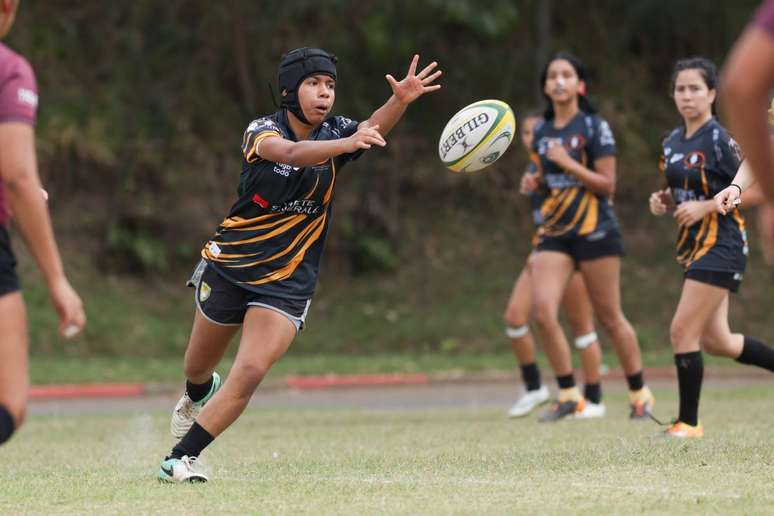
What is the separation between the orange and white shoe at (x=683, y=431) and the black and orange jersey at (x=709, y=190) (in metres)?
1.11

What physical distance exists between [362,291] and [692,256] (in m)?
13.6

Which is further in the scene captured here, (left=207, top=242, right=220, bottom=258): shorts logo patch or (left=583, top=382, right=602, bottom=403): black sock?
(left=583, top=382, right=602, bottom=403): black sock

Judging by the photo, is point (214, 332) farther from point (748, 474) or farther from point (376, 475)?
point (748, 474)

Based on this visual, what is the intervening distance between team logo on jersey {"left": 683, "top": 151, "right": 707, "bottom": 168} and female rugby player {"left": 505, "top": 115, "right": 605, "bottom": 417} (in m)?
2.88

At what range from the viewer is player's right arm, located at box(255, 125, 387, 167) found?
6.75 metres

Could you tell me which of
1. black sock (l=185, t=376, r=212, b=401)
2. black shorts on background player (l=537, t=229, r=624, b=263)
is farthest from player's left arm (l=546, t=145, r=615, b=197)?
black sock (l=185, t=376, r=212, b=401)

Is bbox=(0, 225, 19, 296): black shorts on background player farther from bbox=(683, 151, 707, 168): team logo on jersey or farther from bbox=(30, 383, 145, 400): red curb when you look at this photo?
bbox=(30, 383, 145, 400): red curb

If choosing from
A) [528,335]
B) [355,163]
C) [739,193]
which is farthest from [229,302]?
[355,163]

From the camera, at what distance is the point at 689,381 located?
927 centimetres

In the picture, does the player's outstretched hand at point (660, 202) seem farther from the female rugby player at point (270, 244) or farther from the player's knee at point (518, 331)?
the player's knee at point (518, 331)

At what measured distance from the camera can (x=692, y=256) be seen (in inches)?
367

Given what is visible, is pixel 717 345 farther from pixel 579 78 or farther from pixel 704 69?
pixel 579 78

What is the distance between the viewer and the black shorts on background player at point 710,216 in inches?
362

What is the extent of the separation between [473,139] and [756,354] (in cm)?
275
